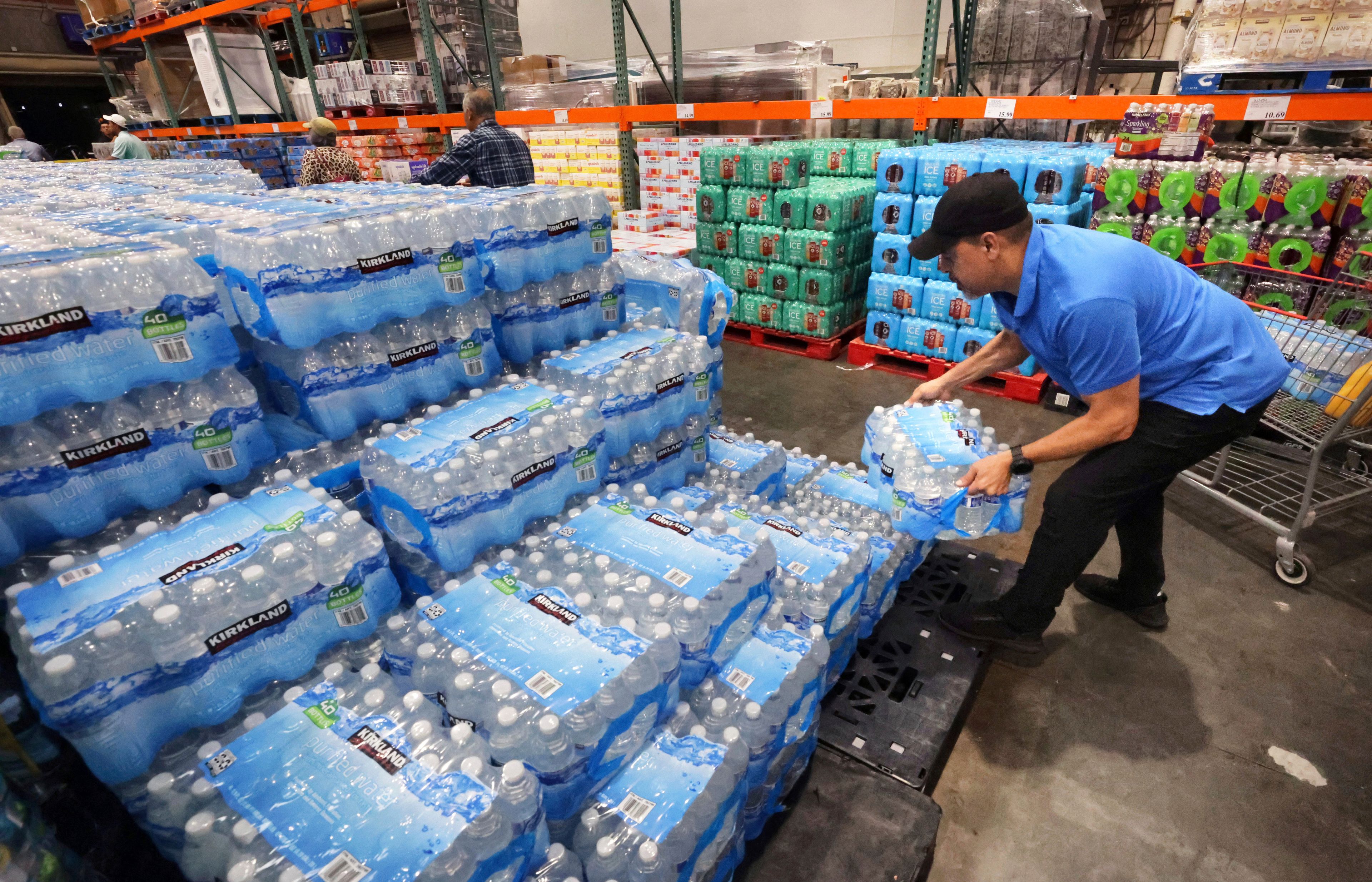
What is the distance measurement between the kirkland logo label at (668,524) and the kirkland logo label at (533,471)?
41 centimetres

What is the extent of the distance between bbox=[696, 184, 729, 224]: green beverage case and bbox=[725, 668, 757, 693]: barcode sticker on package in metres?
5.94

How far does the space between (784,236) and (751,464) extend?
3.94 m

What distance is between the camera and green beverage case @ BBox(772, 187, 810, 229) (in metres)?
6.49

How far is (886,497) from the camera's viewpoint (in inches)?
123

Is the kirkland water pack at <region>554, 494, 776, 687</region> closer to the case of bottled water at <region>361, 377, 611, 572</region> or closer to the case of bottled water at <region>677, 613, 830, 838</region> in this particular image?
the case of bottled water at <region>677, 613, 830, 838</region>

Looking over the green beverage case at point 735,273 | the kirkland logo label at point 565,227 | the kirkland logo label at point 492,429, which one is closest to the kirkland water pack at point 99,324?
the kirkland logo label at point 492,429

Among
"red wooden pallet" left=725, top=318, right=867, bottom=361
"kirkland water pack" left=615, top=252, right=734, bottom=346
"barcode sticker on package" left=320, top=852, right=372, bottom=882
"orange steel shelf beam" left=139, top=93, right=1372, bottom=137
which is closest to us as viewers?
"barcode sticker on package" left=320, top=852, right=372, bottom=882

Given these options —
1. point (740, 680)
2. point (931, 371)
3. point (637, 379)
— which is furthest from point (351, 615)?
point (931, 371)

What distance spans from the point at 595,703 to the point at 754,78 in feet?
27.9

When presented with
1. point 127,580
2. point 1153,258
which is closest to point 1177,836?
point 1153,258

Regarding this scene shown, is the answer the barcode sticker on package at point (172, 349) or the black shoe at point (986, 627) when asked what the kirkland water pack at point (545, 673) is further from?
the black shoe at point (986, 627)

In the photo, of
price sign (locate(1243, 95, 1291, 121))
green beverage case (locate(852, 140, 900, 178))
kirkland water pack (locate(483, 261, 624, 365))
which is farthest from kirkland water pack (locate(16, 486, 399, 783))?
green beverage case (locate(852, 140, 900, 178))

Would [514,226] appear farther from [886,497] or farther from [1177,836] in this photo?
[1177,836]

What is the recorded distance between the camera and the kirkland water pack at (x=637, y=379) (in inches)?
113
